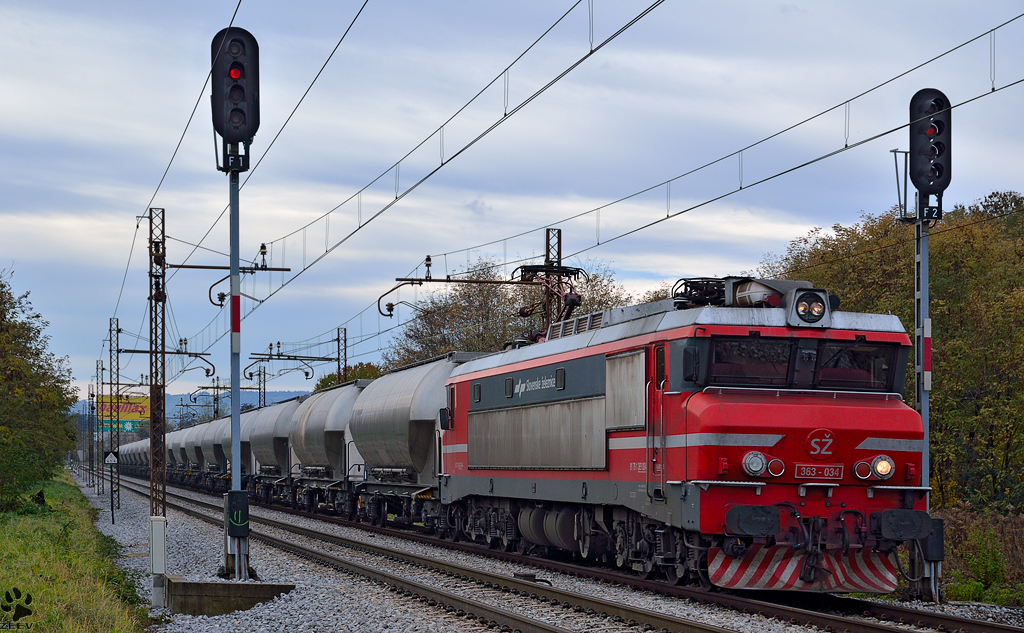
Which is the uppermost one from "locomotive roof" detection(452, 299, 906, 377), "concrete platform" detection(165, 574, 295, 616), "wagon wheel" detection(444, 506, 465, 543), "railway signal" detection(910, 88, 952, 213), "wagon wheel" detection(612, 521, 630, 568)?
"railway signal" detection(910, 88, 952, 213)

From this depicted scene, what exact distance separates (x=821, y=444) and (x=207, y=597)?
8.59 meters

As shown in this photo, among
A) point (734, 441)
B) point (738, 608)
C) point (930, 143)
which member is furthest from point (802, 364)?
point (930, 143)

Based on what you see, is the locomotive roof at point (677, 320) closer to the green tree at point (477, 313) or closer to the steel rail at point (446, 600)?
the steel rail at point (446, 600)

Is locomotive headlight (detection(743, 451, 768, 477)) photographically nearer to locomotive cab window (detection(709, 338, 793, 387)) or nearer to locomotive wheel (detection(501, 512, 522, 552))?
locomotive cab window (detection(709, 338, 793, 387))

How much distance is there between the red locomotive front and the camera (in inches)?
549

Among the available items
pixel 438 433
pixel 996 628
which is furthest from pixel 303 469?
pixel 996 628

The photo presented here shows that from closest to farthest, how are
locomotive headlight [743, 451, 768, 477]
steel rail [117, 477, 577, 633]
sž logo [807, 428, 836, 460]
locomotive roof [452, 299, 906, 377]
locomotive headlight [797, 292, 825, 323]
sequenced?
steel rail [117, 477, 577, 633], locomotive headlight [743, 451, 768, 477], sž logo [807, 428, 836, 460], locomotive roof [452, 299, 906, 377], locomotive headlight [797, 292, 825, 323]

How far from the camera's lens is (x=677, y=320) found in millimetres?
14984

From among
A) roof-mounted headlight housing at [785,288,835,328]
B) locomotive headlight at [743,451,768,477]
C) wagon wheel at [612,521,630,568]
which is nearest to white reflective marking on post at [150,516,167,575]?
wagon wheel at [612,521,630,568]

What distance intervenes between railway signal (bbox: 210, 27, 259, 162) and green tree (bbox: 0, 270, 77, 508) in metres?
19.4

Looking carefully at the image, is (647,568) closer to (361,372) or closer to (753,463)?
(753,463)

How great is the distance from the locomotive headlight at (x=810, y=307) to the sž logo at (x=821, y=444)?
156cm

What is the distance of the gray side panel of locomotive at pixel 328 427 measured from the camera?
114 feet

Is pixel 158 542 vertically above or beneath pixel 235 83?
beneath
